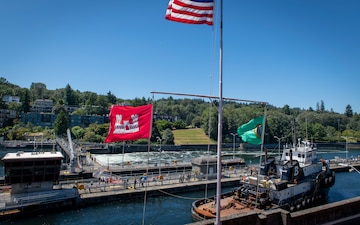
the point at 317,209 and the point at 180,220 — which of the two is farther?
the point at 180,220

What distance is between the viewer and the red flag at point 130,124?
13883 mm

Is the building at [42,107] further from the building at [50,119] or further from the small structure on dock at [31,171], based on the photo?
the small structure on dock at [31,171]

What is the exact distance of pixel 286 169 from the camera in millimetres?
29844

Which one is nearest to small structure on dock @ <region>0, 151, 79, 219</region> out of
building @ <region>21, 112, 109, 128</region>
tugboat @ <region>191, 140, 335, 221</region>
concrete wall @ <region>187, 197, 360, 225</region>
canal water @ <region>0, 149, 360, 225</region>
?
canal water @ <region>0, 149, 360, 225</region>

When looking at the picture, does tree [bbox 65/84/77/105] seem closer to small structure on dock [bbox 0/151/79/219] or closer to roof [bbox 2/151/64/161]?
roof [bbox 2/151/64/161]

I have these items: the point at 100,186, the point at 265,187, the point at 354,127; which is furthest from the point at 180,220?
the point at 354,127

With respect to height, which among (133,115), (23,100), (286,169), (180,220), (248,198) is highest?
(23,100)

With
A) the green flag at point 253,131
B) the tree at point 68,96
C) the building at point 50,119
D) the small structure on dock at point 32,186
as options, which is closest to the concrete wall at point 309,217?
the green flag at point 253,131

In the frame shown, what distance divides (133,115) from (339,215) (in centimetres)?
1515

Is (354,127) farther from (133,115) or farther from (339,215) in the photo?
(133,115)

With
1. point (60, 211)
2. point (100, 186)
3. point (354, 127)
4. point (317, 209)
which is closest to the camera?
point (317, 209)

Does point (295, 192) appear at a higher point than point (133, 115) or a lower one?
lower

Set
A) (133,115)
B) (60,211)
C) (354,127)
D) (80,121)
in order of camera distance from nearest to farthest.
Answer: (133,115) → (60,211) → (80,121) → (354,127)

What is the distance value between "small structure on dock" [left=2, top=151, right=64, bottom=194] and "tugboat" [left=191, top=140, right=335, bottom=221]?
47.8 ft
